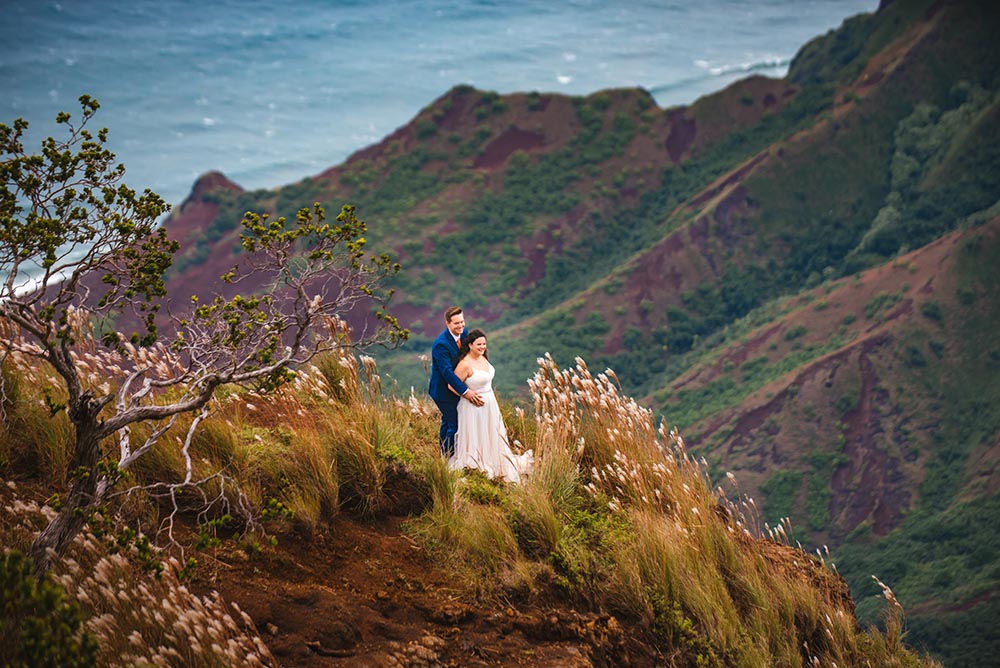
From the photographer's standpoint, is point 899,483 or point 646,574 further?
point 899,483

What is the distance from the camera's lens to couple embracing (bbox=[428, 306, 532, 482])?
8.70 metres

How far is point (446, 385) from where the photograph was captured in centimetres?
882

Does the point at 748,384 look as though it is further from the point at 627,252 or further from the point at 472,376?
the point at 472,376

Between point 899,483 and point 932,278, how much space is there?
13826 millimetres

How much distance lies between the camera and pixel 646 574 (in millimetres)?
7145

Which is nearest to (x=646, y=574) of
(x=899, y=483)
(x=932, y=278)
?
(x=899, y=483)

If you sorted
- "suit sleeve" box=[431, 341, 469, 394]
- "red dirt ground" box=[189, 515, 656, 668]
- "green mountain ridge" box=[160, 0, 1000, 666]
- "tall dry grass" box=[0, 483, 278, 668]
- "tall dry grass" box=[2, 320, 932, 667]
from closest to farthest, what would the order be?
"tall dry grass" box=[0, 483, 278, 668] → "red dirt ground" box=[189, 515, 656, 668] → "tall dry grass" box=[2, 320, 932, 667] → "suit sleeve" box=[431, 341, 469, 394] → "green mountain ridge" box=[160, 0, 1000, 666]

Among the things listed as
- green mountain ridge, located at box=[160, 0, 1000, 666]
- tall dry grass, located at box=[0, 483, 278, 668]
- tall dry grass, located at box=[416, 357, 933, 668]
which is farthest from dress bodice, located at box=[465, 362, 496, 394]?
green mountain ridge, located at box=[160, 0, 1000, 666]

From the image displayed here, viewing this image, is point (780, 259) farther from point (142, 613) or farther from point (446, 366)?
point (142, 613)

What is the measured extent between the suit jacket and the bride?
0.39 feet

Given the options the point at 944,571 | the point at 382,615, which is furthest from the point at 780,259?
the point at 382,615

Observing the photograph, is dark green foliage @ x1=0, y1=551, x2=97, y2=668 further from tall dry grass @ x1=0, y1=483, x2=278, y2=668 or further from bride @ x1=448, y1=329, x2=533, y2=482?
bride @ x1=448, y1=329, x2=533, y2=482

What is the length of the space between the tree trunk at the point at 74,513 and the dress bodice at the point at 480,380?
Result: 160 inches

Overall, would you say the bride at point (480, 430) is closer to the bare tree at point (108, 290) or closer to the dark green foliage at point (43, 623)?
the bare tree at point (108, 290)
